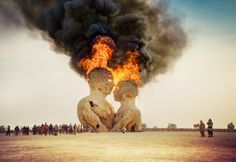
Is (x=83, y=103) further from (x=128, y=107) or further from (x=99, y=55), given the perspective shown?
(x=99, y=55)

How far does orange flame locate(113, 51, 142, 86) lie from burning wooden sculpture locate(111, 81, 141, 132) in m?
1.40

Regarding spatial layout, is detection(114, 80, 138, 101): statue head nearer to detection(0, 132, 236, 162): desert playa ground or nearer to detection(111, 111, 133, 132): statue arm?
detection(111, 111, 133, 132): statue arm

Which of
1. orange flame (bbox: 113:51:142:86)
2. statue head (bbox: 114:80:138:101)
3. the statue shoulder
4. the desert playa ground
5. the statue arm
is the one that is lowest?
the desert playa ground

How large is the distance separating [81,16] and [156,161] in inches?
2199

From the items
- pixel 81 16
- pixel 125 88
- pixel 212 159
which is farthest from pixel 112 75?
pixel 212 159

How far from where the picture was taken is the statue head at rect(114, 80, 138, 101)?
68.6 meters

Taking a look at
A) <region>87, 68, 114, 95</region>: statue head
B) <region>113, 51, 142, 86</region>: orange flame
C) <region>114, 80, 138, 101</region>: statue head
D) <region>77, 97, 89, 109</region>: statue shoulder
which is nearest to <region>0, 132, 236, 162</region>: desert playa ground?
<region>77, 97, 89, 109</region>: statue shoulder

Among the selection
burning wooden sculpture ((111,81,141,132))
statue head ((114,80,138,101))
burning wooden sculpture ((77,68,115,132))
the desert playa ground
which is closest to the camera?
the desert playa ground

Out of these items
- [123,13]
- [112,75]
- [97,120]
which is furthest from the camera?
[123,13]

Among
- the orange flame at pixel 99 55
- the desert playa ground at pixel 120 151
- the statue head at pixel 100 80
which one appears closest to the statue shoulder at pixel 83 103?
the statue head at pixel 100 80

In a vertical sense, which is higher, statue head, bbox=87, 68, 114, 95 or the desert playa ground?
statue head, bbox=87, 68, 114, 95

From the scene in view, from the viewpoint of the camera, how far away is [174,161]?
16484mm

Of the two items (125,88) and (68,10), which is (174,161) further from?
(68,10)

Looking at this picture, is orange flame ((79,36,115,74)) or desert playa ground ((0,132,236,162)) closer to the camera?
desert playa ground ((0,132,236,162))
